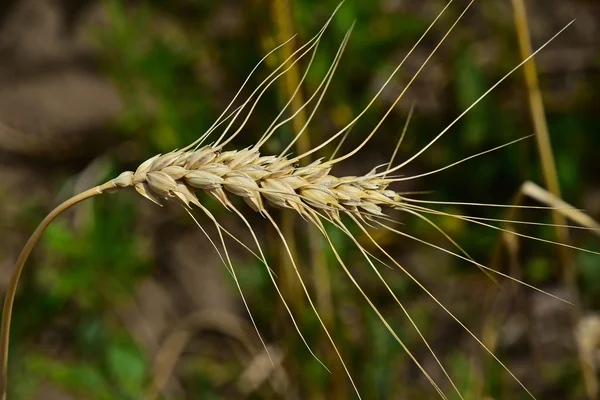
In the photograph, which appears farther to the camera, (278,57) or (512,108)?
(512,108)

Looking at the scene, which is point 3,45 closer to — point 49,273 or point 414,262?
point 49,273

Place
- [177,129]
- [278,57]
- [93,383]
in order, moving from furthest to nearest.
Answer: [177,129]
[93,383]
[278,57]

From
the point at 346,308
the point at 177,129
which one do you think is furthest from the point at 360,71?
the point at 346,308

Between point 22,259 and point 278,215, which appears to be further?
point 278,215

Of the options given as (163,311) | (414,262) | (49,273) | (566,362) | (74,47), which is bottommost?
(566,362)

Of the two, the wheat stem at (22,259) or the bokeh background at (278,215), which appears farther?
the bokeh background at (278,215)

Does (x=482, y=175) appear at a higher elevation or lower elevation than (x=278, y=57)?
lower

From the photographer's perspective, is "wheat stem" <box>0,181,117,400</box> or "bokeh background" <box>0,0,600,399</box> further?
"bokeh background" <box>0,0,600,399</box>

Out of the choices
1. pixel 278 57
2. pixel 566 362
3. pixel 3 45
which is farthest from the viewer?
pixel 3 45
